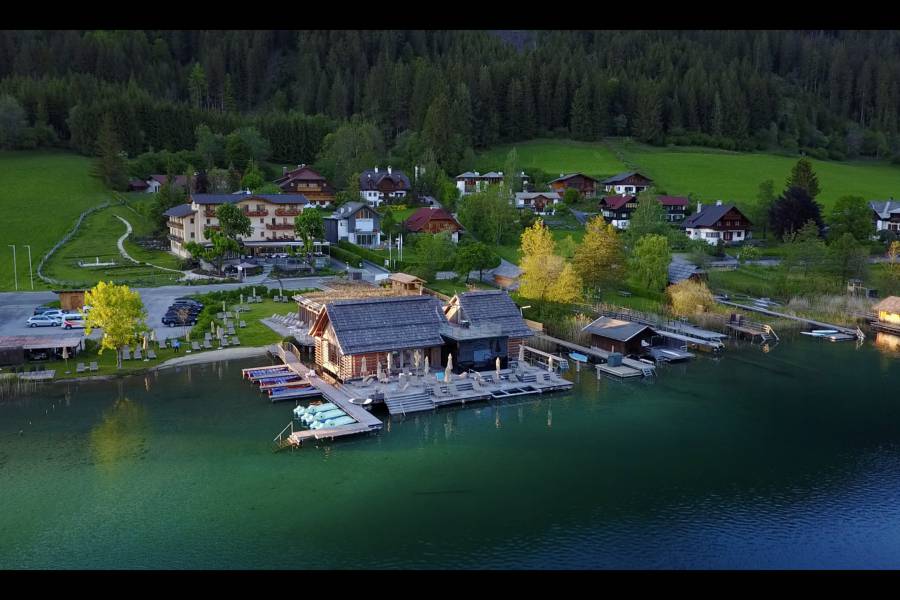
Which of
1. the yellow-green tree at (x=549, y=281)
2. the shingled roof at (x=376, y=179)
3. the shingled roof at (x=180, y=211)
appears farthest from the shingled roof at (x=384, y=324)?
the shingled roof at (x=376, y=179)

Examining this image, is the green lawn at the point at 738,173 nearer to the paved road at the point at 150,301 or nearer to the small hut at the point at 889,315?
the small hut at the point at 889,315

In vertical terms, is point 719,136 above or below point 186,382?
above

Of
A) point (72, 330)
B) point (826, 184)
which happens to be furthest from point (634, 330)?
point (826, 184)

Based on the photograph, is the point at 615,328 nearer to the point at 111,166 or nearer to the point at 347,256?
the point at 347,256

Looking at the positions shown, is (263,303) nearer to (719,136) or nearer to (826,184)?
(826,184)

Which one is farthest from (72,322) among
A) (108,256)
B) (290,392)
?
(108,256)

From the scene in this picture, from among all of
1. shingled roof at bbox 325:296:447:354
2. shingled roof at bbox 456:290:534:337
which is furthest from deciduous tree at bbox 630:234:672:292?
shingled roof at bbox 325:296:447:354
